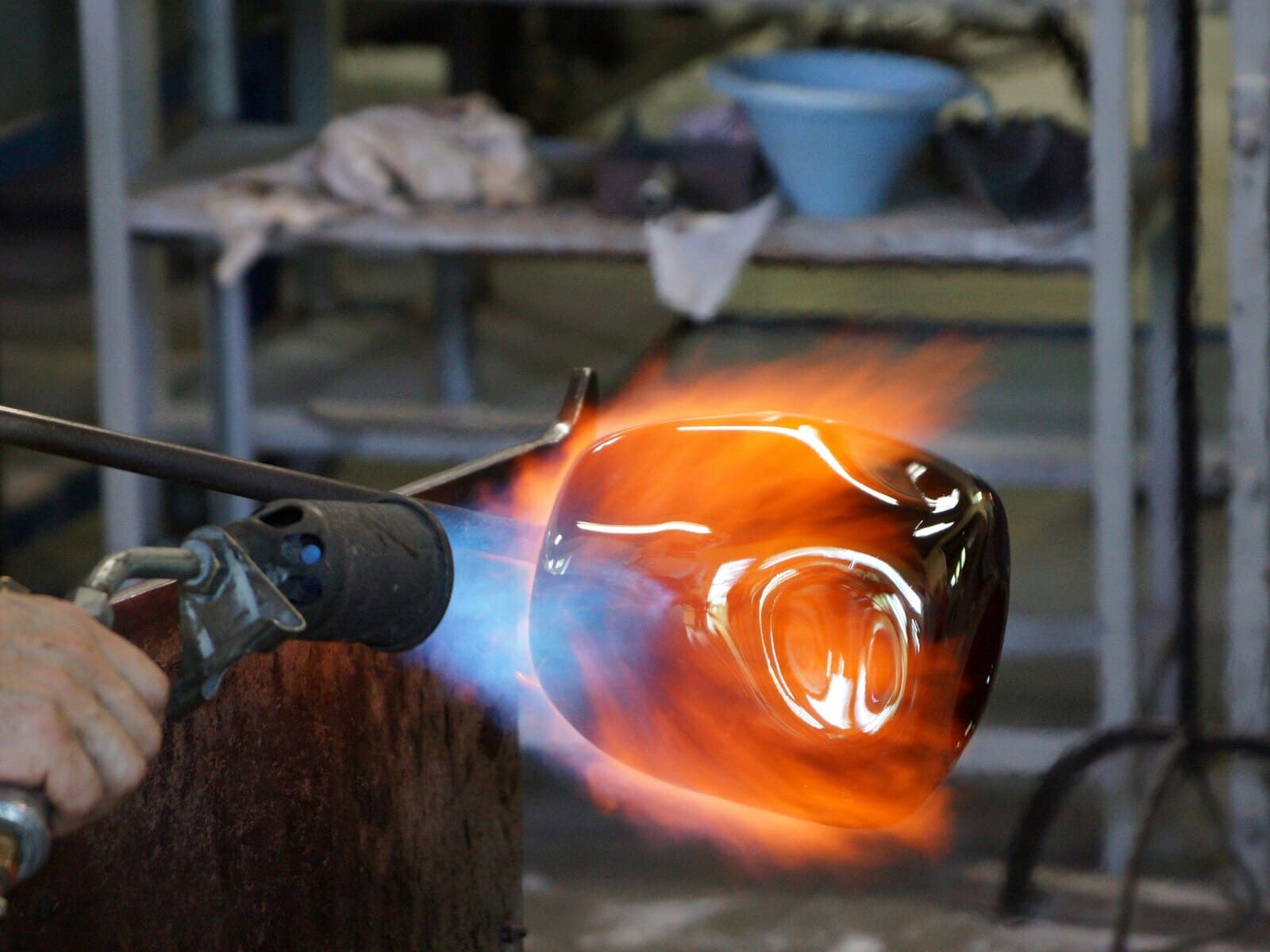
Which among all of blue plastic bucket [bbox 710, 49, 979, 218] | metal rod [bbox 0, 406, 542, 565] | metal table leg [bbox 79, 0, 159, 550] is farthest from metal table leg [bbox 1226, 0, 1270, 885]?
metal rod [bbox 0, 406, 542, 565]

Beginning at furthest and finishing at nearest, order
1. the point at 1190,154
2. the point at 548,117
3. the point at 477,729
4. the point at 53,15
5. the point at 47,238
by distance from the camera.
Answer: the point at 548,117, the point at 47,238, the point at 53,15, the point at 1190,154, the point at 477,729

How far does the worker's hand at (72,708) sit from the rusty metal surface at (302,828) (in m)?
0.11

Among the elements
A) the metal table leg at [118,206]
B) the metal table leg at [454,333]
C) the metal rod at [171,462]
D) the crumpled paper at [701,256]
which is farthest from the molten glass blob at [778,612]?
the metal table leg at [454,333]

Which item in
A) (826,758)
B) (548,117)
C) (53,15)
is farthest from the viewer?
(548,117)

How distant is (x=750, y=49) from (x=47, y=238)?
3.96m

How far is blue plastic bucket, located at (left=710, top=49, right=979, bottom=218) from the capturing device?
192cm

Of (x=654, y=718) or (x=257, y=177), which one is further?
(x=257, y=177)

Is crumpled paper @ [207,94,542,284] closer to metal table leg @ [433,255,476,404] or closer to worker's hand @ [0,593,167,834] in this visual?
metal table leg @ [433,255,476,404]

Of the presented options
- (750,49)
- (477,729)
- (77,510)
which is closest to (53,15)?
(77,510)

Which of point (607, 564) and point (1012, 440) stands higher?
point (607, 564)

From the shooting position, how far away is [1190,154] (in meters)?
1.83

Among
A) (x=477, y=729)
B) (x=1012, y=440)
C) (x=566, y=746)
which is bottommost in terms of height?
(x=566, y=746)

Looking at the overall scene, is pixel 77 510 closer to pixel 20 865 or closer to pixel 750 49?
pixel 20 865

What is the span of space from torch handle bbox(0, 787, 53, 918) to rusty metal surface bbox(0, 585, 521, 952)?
0.14m
